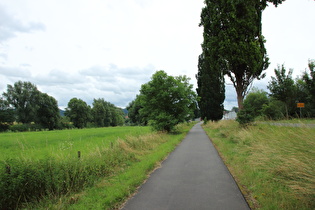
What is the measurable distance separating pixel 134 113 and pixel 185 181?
283 ft

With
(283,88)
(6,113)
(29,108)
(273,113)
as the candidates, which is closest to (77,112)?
(29,108)

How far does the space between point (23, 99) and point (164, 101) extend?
203ft

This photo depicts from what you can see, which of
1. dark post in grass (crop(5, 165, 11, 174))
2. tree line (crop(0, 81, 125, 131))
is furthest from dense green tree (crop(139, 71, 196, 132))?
tree line (crop(0, 81, 125, 131))

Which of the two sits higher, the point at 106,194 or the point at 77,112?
the point at 77,112

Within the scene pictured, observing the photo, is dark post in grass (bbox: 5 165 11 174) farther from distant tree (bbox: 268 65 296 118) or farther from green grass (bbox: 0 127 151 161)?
distant tree (bbox: 268 65 296 118)

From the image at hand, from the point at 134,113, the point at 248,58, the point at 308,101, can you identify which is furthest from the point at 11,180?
the point at 134,113

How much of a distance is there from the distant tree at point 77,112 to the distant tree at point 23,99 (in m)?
16.0

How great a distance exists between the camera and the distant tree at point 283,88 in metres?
24.5

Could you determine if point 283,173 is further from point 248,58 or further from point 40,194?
point 248,58

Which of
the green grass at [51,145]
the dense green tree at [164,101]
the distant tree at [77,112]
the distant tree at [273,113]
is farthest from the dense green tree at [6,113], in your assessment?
the distant tree at [273,113]

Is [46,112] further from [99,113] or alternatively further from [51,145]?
[51,145]

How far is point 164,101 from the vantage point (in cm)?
2336

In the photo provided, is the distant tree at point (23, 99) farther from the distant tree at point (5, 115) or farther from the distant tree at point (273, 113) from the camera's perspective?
the distant tree at point (273, 113)

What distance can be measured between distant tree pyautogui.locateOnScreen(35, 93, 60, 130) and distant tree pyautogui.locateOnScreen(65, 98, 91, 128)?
40.5 ft
